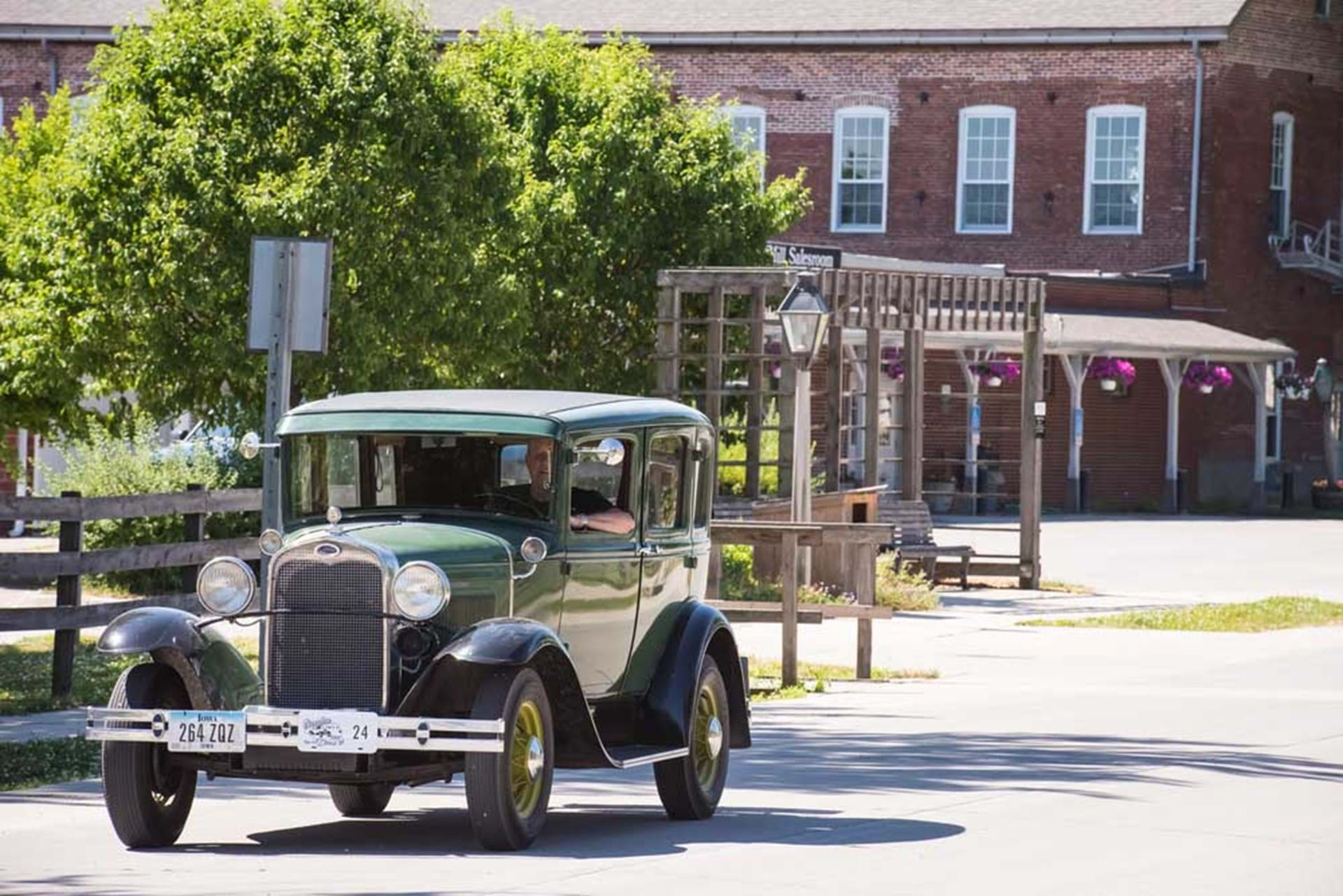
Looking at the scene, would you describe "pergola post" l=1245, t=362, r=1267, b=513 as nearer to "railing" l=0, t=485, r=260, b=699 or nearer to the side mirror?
"railing" l=0, t=485, r=260, b=699

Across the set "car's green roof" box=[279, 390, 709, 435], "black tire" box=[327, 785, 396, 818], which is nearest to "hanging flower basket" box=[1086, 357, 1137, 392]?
"car's green roof" box=[279, 390, 709, 435]

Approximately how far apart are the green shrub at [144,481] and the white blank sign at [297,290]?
9873 mm

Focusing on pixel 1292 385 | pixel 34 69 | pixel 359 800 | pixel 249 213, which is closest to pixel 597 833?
pixel 359 800

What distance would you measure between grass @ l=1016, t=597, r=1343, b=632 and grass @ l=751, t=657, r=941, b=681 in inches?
196

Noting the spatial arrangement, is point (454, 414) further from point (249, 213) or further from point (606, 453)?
point (249, 213)

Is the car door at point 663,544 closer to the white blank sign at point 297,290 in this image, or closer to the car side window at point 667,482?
the car side window at point 667,482

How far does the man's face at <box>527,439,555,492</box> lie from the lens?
A: 34.7 ft

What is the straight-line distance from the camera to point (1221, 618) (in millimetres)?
24609

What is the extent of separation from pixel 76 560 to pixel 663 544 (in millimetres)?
6186

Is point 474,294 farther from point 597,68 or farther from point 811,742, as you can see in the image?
point 811,742

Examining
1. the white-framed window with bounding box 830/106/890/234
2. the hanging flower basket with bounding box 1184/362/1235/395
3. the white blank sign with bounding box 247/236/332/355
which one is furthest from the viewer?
the white-framed window with bounding box 830/106/890/234

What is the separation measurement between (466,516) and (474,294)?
15.0 meters

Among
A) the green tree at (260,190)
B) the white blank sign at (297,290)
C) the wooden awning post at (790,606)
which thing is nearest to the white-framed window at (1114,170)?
the green tree at (260,190)

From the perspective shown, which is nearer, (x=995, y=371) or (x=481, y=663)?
(x=481, y=663)
